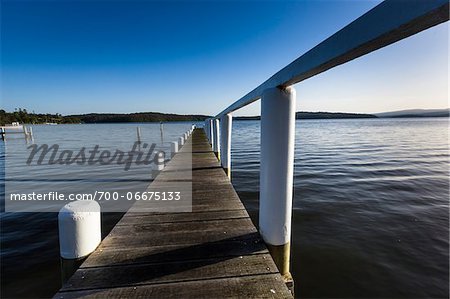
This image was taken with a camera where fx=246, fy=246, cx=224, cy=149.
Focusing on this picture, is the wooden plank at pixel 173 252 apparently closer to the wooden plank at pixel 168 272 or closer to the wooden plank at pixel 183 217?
the wooden plank at pixel 168 272

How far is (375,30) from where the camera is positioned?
1117mm

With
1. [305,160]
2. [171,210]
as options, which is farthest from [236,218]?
[305,160]

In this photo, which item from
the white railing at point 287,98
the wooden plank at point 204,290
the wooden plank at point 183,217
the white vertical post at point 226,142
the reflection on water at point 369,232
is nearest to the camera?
the white railing at point 287,98

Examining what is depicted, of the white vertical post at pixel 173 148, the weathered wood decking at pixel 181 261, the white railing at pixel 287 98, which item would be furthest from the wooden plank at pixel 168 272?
the white vertical post at pixel 173 148

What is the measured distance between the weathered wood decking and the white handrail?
1.59 meters

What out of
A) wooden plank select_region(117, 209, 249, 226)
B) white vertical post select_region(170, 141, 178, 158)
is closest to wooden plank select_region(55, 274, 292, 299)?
wooden plank select_region(117, 209, 249, 226)

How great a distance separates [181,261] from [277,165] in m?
1.20

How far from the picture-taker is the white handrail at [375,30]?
91 cm

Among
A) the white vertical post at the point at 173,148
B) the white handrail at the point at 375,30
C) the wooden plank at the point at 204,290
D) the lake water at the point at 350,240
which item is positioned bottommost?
the lake water at the point at 350,240

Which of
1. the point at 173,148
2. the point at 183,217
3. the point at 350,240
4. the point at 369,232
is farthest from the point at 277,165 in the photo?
the point at 173,148

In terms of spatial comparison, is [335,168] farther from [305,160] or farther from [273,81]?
[273,81]

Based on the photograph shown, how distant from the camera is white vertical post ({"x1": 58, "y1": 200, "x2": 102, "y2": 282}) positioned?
2.11 m

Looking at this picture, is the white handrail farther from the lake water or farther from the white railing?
the lake water

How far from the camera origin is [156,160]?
20.7 feet
